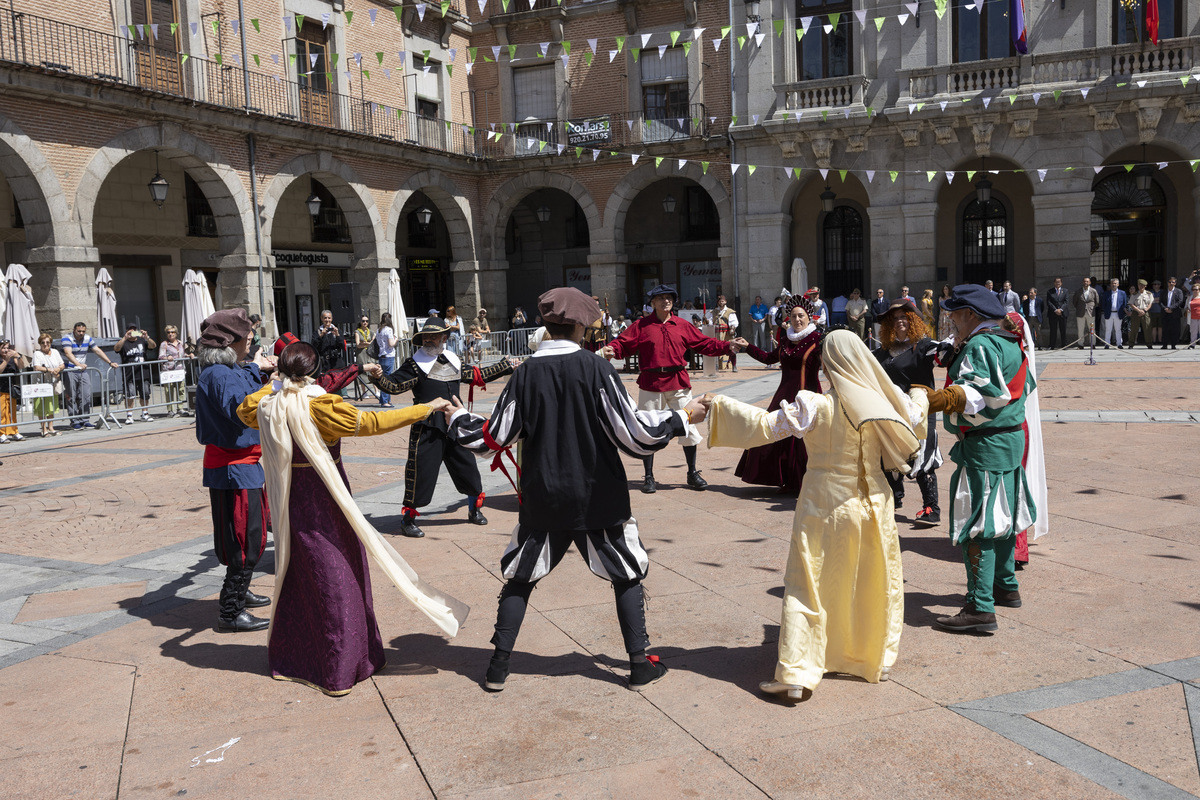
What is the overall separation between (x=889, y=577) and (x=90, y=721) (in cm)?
337

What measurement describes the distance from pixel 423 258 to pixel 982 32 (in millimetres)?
17844

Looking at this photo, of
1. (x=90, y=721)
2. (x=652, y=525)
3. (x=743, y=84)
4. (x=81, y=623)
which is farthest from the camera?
(x=743, y=84)

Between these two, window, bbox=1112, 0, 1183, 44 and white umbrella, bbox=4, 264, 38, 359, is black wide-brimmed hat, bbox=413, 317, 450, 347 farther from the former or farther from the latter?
window, bbox=1112, 0, 1183, 44

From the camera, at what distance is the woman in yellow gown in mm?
3941

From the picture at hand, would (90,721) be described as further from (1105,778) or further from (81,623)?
(1105,778)

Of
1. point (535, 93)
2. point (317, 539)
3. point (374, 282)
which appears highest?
point (535, 93)

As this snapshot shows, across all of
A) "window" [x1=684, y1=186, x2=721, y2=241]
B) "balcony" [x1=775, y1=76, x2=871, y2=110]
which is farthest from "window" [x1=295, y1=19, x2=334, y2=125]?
"window" [x1=684, y1=186, x2=721, y2=241]

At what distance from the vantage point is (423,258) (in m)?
31.5

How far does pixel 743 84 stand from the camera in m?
24.5

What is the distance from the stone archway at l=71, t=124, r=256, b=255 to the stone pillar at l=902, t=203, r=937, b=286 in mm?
15302

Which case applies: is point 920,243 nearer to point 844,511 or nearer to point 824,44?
point 824,44

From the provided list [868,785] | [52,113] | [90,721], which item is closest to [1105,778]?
[868,785]

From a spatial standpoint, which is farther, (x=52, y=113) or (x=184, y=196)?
(x=184, y=196)

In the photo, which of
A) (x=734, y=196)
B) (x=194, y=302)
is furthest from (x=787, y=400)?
(x=734, y=196)
